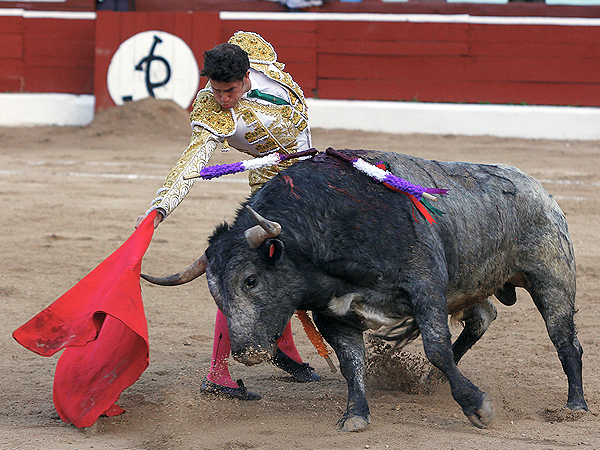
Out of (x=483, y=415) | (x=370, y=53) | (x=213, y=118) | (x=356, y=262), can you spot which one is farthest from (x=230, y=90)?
(x=370, y=53)

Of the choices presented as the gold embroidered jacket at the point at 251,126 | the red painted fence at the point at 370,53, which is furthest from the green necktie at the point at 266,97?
the red painted fence at the point at 370,53

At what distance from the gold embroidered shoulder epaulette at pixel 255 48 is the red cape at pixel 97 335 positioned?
27.2 inches

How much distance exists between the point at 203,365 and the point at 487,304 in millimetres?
1104

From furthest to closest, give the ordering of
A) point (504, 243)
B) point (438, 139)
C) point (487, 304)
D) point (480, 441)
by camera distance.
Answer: point (438, 139) → point (487, 304) → point (504, 243) → point (480, 441)

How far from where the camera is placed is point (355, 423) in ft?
7.41

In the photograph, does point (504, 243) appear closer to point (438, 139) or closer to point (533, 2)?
point (438, 139)

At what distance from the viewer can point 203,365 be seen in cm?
296

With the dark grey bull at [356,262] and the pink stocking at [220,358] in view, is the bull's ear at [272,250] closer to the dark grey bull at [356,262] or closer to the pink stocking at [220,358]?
the dark grey bull at [356,262]

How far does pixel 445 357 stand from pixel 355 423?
1.07ft

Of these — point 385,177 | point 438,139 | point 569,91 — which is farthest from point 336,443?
point 569,91

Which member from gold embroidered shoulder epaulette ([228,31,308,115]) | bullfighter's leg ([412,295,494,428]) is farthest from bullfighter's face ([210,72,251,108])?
bullfighter's leg ([412,295,494,428])

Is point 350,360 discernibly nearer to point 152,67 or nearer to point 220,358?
point 220,358

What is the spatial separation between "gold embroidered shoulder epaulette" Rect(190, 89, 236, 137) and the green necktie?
103 millimetres

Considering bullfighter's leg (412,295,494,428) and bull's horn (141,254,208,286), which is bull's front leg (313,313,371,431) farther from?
bull's horn (141,254,208,286)
